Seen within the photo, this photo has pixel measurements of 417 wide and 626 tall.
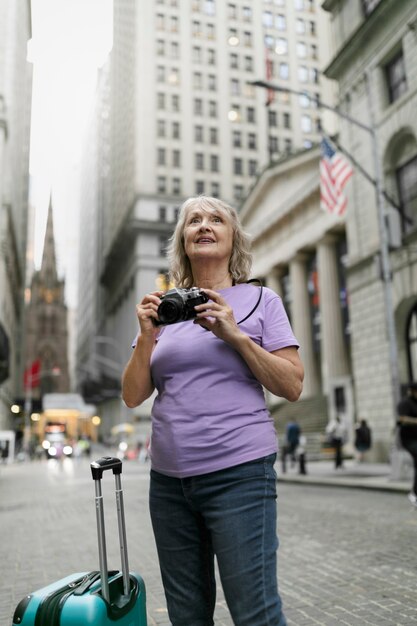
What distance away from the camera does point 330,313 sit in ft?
114

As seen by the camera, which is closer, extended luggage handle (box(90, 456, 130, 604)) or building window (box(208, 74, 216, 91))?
extended luggage handle (box(90, 456, 130, 604))

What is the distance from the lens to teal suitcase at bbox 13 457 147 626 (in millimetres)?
2004

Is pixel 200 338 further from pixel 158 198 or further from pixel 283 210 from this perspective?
pixel 158 198

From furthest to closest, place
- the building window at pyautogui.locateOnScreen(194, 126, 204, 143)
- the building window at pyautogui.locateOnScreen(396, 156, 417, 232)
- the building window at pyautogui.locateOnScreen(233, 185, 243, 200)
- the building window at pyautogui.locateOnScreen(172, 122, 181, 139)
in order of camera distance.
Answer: the building window at pyautogui.locateOnScreen(233, 185, 243, 200) < the building window at pyautogui.locateOnScreen(194, 126, 204, 143) < the building window at pyautogui.locateOnScreen(172, 122, 181, 139) < the building window at pyautogui.locateOnScreen(396, 156, 417, 232)

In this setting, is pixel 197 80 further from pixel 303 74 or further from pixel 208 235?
pixel 208 235

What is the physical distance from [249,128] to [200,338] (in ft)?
213

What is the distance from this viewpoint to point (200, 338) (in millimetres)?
2295

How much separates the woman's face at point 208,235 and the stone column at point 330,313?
104 feet

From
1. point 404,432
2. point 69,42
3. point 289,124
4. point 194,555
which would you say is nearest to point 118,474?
point 194,555

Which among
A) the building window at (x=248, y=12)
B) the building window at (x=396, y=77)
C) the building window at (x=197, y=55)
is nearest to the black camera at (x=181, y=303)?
the building window at (x=248, y=12)

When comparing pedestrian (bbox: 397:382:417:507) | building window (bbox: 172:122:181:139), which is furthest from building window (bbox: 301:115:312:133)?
pedestrian (bbox: 397:382:417:507)

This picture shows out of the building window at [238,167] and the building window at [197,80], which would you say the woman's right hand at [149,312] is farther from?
the building window at [238,167]

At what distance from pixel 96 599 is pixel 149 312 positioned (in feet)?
3.46

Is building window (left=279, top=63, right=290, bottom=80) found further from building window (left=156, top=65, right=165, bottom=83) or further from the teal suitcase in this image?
building window (left=156, top=65, right=165, bottom=83)
